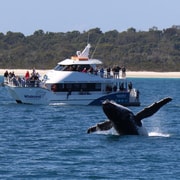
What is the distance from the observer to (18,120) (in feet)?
199

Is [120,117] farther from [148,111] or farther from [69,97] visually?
[69,97]

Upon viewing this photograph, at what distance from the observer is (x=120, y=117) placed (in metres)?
46.9

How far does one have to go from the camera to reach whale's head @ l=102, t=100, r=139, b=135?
153 feet

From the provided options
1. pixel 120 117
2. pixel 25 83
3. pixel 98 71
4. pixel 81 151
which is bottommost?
pixel 81 151

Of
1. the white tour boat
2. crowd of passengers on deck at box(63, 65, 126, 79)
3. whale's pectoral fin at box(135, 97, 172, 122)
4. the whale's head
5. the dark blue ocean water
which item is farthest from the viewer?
crowd of passengers on deck at box(63, 65, 126, 79)

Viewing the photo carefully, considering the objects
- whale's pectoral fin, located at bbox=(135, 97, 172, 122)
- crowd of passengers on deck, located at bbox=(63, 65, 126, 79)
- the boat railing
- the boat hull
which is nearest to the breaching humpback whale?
whale's pectoral fin, located at bbox=(135, 97, 172, 122)

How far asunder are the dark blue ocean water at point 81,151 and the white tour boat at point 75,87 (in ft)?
35.5

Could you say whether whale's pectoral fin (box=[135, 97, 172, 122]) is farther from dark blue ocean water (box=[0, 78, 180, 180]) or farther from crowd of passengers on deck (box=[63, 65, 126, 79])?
crowd of passengers on deck (box=[63, 65, 126, 79])

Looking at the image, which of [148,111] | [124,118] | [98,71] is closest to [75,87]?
[98,71]

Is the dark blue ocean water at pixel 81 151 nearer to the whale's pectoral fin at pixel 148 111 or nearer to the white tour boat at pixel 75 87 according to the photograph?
the whale's pectoral fin at pixel 148 111

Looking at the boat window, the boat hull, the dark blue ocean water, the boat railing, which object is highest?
the boat railing

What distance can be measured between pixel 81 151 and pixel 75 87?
28.6 m

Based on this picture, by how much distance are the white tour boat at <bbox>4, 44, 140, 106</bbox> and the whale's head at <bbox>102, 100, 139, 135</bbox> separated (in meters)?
24.0

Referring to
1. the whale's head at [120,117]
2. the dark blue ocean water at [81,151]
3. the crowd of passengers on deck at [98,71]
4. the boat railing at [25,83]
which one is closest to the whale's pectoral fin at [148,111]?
the whale's head at [120,117]
